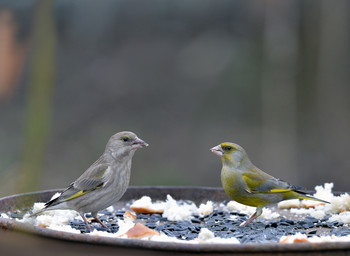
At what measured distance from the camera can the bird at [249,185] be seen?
4066 mm

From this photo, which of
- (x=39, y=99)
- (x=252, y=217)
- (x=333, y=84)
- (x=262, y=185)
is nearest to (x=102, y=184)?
(x=252, y=217)

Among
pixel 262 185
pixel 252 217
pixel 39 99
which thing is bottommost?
pixel 252 217

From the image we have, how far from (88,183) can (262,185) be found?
1.18 m

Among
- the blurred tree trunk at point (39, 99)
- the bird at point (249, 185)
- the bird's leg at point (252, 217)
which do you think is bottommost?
the bird's leg at point (252, 217)

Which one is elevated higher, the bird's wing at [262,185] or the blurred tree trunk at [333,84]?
the blurred tree trunk at [333,84]

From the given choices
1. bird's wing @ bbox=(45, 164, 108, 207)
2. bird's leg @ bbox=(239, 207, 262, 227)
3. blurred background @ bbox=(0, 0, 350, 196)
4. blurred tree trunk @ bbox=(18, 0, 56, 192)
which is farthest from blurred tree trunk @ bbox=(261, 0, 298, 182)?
blurred tree trunk @ bbox=(18, 0, 56, 192)

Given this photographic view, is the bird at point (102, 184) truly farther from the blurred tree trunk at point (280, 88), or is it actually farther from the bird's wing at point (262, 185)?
the blurred tree trunk at point (280, 88)

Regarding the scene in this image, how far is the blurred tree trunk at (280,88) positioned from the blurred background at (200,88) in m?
0.02

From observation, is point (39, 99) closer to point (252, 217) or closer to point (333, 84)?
point (252, 217)

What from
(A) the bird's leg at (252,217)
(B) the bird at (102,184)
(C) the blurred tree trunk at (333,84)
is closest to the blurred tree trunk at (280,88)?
(C) the blurred tree trunk at (333,84)

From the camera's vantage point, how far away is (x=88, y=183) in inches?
154

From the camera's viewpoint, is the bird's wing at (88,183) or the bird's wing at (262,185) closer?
the bird's wing at (88,183)

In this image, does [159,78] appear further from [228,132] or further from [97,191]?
[97,191]

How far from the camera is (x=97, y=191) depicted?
3873 millimetres
